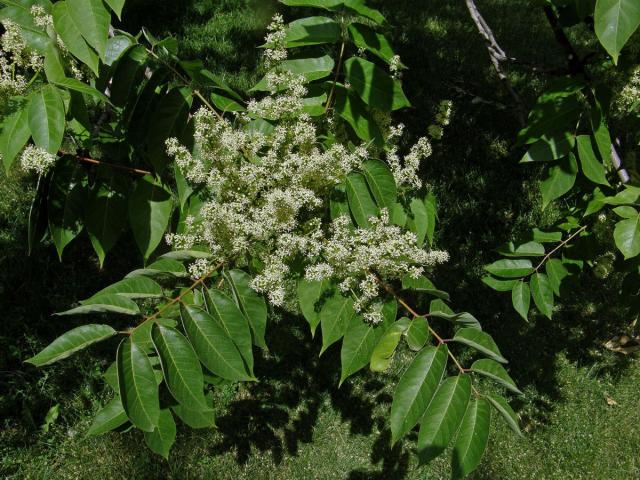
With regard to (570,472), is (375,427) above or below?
above

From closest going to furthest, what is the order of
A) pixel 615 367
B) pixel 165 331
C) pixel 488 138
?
1. pixel 165 331
2. pixel 615 367
3. pixel 488 138

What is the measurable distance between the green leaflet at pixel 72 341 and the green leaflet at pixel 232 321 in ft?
1.07

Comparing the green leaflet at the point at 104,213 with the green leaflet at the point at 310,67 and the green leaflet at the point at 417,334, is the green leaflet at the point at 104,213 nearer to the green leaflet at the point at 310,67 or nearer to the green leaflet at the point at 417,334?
the green leaflet at the point at 310,67

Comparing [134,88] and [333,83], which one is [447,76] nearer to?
[333,83]

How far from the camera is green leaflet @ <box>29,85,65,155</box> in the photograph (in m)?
1.61

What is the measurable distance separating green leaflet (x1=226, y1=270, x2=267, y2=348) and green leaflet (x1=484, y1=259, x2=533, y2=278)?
4.14 feet

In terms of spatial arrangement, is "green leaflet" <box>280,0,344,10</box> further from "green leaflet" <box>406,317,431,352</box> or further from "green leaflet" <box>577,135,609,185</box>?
"green leaflet" <box>406,317,431,352</box>

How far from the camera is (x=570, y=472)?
3824 millimetres

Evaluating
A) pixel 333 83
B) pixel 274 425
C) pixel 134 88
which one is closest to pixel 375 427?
pixel 274 425

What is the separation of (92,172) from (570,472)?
372cm

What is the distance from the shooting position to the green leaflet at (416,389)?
168cm

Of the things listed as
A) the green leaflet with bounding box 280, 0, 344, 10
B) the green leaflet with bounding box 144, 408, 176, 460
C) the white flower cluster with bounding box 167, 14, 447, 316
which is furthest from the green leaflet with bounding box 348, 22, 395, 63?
the green leaflet with bounding box 144, 408, 176, 460

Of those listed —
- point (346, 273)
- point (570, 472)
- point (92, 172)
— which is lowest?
point (570, 472)

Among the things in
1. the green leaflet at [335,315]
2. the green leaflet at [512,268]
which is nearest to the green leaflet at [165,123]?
the green leaflet at [335,315]
